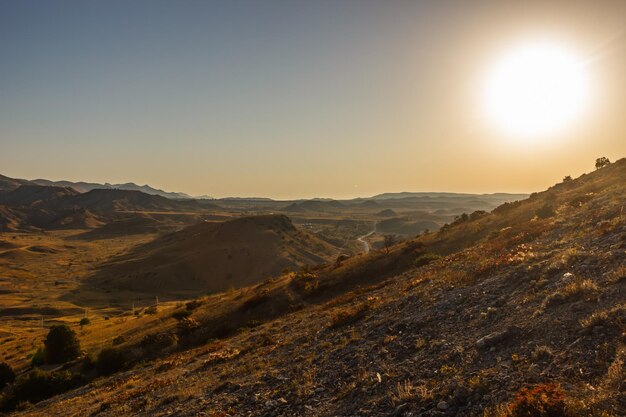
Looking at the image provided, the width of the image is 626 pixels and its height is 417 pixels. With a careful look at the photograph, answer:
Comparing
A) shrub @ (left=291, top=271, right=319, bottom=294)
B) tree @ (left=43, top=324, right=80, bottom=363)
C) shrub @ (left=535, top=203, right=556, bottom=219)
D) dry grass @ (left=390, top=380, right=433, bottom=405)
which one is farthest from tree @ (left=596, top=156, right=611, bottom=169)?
tree @ (left=43, top=324, right=80, bottom=363)

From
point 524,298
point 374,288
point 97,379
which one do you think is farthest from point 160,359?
point 524,298

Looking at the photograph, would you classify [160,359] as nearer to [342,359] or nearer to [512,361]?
[342,359]

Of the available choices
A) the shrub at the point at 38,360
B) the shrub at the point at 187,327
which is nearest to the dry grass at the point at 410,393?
the shrub at the point at 187,327

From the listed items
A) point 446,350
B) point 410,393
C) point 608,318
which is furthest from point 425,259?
point 410,393

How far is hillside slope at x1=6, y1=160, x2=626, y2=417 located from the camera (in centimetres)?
876

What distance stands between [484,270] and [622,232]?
595 centimetres

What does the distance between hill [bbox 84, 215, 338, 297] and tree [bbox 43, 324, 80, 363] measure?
2576 inches

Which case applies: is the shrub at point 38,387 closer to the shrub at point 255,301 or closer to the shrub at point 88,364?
the shrub at point 88,364

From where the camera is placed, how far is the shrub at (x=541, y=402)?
23.2 ft

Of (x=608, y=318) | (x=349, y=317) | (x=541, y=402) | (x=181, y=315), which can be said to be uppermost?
(x=608, y=318)

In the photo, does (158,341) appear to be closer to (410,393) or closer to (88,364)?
(88,364)

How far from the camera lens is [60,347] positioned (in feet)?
128

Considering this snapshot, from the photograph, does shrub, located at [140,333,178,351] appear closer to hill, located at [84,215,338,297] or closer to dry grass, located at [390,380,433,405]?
dry grass, located at [390,380,433,405]

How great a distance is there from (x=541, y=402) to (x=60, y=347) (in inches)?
1804
